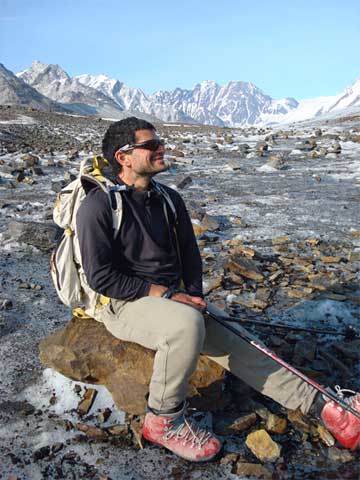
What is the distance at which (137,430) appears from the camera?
391 centimetres

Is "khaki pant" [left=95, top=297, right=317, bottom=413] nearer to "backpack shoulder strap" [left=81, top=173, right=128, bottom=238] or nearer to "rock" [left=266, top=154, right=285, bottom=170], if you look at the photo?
"backpack shoulder strap" [left=81, top=173, right=128, bottom=238]

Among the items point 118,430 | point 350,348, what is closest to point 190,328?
point 118,430

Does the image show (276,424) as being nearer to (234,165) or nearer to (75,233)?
(75,233)

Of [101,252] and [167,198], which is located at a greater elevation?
[167,198]

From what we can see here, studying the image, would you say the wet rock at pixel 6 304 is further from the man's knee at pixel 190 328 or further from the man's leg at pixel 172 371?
the man's knee at pixel 190 328

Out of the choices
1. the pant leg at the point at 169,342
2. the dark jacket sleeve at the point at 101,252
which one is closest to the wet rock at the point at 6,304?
the dark jacket sleeve at the point at 101,252

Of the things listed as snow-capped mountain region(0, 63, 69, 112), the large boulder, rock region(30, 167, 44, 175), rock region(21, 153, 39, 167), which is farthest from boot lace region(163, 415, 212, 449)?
snow-capped mountain region(0, 63, 69, 112)

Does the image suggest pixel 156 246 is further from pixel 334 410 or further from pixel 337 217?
pixel 337 217

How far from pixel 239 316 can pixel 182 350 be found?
8.62ft

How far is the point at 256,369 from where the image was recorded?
413 cm

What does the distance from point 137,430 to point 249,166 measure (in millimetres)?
16271

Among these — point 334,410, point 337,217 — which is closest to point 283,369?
point 334,410

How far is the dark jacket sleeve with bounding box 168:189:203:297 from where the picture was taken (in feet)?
14.6

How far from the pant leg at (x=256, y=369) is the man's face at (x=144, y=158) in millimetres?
1506
